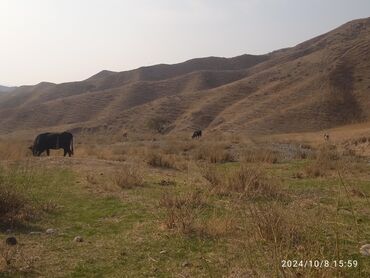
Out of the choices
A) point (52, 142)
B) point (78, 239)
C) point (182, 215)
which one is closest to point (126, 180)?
point (182, 215)

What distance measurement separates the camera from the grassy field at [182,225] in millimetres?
5500

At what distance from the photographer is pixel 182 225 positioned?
277 inches

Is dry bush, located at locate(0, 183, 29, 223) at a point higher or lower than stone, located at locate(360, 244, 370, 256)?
higher

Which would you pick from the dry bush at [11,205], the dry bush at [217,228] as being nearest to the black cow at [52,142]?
the dry bush at [11,205]

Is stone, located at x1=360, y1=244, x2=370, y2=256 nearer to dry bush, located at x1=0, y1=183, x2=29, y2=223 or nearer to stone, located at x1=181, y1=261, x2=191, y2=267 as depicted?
stone, located at x1=181, y1=261, x2=191, y2=267

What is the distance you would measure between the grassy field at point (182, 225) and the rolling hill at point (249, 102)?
4620 cm

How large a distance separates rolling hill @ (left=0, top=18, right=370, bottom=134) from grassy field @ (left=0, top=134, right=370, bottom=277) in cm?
4620

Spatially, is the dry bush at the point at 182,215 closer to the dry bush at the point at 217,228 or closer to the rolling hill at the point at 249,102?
the dry bush at the point at 217,228

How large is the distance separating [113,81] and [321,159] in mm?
132616

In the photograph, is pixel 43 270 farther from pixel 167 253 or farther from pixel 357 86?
pixel 357 86

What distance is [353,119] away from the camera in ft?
196

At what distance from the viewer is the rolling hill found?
61.5 meters

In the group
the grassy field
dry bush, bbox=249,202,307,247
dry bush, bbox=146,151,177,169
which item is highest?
dry bush, bbox=249,202,307,247

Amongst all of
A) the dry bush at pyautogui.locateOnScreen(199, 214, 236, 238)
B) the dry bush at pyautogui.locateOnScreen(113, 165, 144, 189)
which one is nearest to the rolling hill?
the dry bush at pyautogui.locateOnScreen(113, 165, 144, 189)
